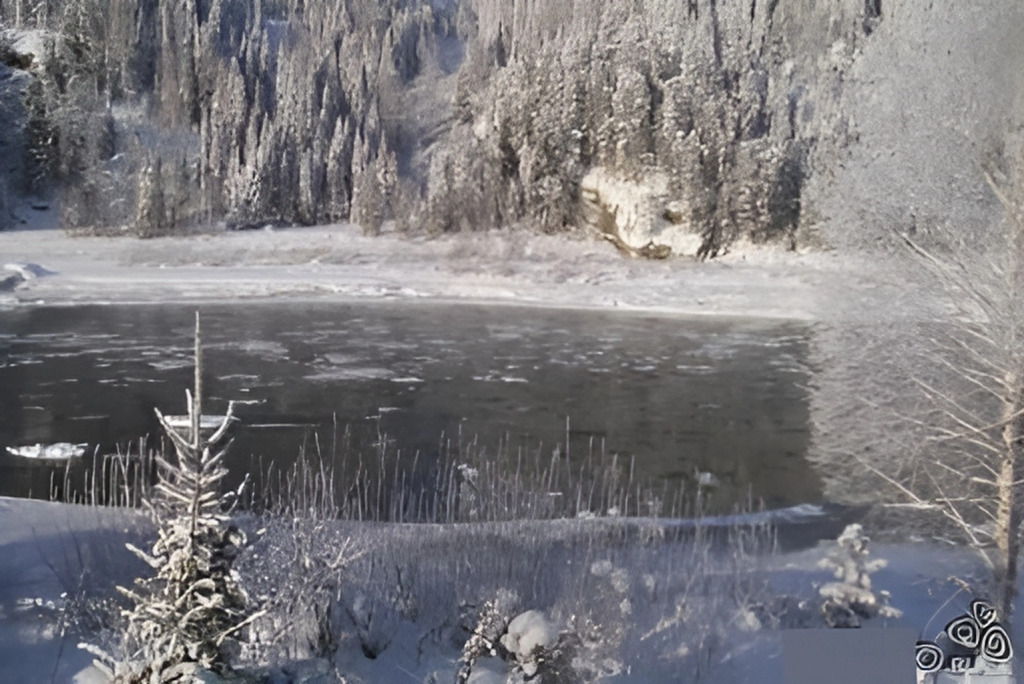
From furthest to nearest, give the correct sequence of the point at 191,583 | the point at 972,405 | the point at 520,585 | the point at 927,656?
the point at 972,405 < the point at 927,656 < the point at 520,585 < the point at 191,583

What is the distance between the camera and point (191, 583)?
2.85 metres

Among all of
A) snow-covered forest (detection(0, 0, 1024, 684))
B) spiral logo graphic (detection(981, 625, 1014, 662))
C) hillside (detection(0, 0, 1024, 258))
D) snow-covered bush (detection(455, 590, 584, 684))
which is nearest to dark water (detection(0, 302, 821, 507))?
snow-covered forest (detection(0, 0, 1024, 684))

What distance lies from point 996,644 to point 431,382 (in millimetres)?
2327

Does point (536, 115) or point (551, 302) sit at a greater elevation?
point (536, 115)

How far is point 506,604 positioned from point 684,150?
1.87 m

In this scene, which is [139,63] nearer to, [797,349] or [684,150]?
[684,150]

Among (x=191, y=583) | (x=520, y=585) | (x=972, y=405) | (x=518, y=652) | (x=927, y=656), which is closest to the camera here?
(x=191, y=583)

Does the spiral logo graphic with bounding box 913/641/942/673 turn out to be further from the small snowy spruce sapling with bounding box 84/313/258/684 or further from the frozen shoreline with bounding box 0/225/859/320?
the small snowy spruce sapling with bounding box 84/313/258/684

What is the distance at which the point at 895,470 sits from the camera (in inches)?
149

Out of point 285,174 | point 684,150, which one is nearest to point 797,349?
point 684,150

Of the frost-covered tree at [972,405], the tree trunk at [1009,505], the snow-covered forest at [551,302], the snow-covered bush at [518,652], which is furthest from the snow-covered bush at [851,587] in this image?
the snow-covered bush at [518,652]

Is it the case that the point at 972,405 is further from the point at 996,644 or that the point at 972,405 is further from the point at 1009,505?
the point at 996,644

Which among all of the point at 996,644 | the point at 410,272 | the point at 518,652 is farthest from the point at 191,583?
the point at 996,644

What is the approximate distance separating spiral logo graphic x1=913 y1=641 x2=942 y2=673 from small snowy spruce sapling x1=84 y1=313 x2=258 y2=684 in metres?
2.42
